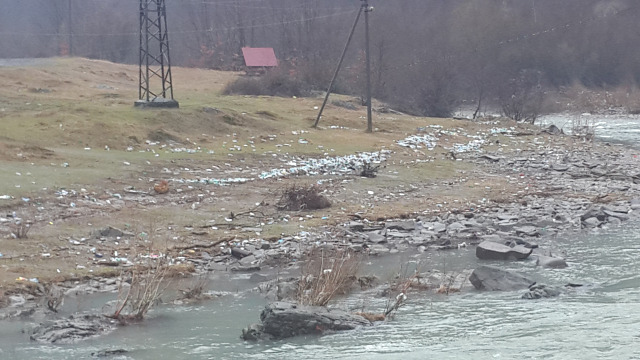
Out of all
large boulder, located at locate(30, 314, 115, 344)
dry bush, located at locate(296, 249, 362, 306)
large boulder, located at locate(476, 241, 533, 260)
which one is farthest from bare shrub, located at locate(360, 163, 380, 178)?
large boulder, located at locate(30, 314, 115, 344)

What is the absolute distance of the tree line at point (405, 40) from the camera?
5122 cm

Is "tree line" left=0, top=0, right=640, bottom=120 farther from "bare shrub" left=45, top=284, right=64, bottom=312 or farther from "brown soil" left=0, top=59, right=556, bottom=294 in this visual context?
"bare shrub" left=45, top=284, right=64, bottom=312

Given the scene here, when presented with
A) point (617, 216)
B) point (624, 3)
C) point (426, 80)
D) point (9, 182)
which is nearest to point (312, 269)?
point (9, 182)

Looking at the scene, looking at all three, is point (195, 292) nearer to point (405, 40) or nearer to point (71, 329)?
point (71, 329)

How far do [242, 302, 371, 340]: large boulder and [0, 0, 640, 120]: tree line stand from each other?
33.1 m

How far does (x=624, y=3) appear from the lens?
71.7 metres

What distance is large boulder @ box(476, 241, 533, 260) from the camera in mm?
12914

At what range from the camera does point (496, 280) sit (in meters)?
11.1

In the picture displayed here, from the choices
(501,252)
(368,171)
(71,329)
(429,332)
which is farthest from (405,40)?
(71,329)

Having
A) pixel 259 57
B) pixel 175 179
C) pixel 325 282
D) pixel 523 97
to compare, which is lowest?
pixel 325 282

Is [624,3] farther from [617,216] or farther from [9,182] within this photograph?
[9,182]

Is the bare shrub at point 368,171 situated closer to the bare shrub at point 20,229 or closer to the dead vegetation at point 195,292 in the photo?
the bare shrub at point 20,229

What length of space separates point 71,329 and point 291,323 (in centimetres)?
228

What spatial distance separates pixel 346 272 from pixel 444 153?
15349 millimetres
